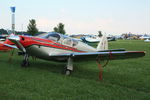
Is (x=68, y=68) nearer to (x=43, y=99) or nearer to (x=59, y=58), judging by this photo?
(x=59, y=58)

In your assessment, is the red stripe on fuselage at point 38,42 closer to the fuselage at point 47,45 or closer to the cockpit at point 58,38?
the fuselage at point 47,45

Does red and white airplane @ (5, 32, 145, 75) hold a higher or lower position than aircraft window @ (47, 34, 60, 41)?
lower

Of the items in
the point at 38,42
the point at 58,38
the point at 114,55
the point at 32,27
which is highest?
the point at 32,27

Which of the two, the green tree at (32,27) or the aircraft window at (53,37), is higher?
the green tree at (32,27)

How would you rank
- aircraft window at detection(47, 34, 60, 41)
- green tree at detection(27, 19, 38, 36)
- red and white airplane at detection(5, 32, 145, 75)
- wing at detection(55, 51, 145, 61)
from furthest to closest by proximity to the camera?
green tree at detection(27, 19, 38, 36), aircraft window at detection(47, 34, 60, 41), red and white airplane at detection(5, 32, 145, 75), wing at detection(55, 51, 145, 61)

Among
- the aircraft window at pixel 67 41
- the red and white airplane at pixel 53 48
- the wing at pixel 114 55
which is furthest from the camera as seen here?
the aircraft window at pixel 67 41

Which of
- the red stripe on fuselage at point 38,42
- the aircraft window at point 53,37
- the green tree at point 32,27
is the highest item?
the green tree at point 32,27

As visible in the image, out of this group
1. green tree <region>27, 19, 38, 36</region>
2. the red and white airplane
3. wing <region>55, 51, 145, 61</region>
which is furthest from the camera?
green tree <region>27, 19, 38, 36</region>

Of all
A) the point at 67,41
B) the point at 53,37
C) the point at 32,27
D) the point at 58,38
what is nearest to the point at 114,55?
the point at 67,41

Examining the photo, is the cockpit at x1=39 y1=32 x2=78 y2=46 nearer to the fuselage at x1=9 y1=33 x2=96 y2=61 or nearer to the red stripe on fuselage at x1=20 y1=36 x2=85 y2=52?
the fuselage at x1=9 y1=33 x2=96 y2=61

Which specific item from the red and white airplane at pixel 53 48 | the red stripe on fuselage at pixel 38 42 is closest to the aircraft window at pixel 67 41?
the red and white airplane at pixel 53 48

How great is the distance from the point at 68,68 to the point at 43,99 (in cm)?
322

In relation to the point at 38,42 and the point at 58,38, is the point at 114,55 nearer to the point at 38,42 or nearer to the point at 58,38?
the point at 58,38

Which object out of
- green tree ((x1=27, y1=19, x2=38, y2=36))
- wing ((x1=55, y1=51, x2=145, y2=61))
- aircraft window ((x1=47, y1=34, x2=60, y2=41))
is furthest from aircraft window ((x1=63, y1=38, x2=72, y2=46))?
green tree ((x1=27, y1=19, x2=38, y2=36))
